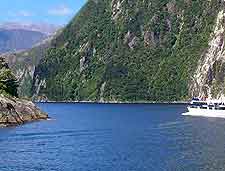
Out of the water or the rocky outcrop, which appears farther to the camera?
the rocky outcrop

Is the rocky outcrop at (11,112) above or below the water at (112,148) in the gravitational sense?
above

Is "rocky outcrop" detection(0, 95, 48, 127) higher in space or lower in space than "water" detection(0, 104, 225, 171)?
higher

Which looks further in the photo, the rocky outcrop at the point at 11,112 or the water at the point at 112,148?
the rocky outcrop at the point at 11,112

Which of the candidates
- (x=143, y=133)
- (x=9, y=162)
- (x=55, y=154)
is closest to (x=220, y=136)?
(x=143, y=133)

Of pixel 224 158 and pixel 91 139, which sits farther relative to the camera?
pixel 91 139

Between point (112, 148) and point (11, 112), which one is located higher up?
point (11, 112)

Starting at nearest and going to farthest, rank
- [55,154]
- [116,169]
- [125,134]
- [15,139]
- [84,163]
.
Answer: [116,169] → [84,163] → [55,154] → [15,139] → [125,134]

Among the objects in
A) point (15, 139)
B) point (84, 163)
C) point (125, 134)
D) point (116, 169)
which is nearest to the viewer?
point (116, 169)

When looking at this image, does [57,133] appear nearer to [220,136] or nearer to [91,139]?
[91,139]

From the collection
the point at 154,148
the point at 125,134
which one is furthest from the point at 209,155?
the point at 125,134

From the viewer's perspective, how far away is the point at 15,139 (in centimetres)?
14250

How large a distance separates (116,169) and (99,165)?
17.7 ft

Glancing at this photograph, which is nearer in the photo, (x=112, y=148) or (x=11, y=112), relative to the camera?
(x=112, y=148)

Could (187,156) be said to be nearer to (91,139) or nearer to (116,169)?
(116,169)
